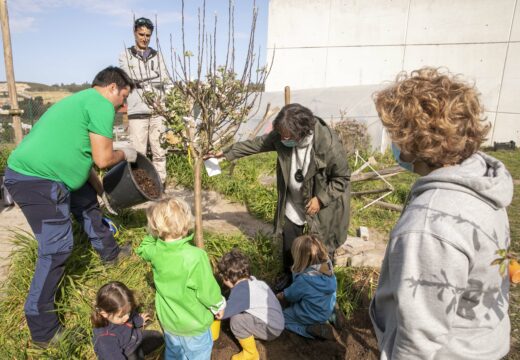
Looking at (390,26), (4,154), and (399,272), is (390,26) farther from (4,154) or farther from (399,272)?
(399,272)

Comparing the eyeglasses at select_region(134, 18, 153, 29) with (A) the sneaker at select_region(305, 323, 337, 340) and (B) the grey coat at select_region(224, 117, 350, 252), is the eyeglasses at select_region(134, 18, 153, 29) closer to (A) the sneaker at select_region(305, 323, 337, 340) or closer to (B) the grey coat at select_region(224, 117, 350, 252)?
(B) the grey coat at select_region(224, 117, 350, 252)

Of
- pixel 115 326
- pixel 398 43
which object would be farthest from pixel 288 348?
pixel 398 43

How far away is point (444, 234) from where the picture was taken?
991 millimetres

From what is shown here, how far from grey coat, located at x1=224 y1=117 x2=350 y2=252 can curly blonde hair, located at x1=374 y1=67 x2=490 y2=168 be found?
63.1 inches

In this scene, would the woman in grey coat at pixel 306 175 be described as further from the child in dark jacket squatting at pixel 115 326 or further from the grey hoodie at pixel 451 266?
the grey hoodie at pixel 451 266

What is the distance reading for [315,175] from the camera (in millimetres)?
2939

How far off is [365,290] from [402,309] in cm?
248

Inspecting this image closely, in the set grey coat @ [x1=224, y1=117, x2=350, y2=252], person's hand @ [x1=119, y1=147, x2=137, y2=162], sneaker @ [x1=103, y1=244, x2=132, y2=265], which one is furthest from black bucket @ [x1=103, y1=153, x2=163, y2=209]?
grey coat @ [x1=224, y1=117, x2=350, y2=252]

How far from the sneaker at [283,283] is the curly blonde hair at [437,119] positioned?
94.3 inches

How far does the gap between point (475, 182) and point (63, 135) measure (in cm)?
232

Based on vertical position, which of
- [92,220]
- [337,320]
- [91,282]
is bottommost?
[337,320]

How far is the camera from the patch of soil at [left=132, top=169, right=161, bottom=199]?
3.10 m

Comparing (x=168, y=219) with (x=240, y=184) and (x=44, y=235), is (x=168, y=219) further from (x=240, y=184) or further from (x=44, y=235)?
(x=240, y=184)

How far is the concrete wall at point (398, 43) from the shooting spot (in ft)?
36.5
